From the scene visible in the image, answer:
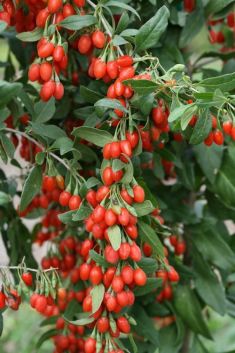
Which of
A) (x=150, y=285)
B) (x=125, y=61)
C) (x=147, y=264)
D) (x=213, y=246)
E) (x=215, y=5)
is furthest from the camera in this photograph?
(x=213, y=246)

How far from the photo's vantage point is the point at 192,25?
1.57 metres

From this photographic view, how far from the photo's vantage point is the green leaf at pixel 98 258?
115 cm

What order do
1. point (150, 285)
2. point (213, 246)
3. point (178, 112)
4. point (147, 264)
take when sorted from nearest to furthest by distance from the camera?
point (178, 112), point (147, 264), point (150, 285), point (213, 246)

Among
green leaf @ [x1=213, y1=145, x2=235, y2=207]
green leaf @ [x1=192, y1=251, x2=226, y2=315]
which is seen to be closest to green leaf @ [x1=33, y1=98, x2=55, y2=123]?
green leaf @ [x1=213, y1=145, x2=235, y2=207]

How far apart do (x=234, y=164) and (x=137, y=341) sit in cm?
54

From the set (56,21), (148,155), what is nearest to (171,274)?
(148,155)

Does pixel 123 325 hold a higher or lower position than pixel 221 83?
lower

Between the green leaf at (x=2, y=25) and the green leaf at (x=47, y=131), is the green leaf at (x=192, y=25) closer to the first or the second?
the green leaf at (x=47, y=131)

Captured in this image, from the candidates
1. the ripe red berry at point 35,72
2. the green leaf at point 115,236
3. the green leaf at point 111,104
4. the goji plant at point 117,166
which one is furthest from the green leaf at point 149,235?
the ripe red berry at point 35,72

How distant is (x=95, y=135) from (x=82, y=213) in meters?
0.14

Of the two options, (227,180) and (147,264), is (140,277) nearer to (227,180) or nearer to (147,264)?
(147,264)

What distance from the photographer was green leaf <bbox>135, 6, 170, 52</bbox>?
1166mm

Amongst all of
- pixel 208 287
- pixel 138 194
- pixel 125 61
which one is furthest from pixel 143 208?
pixel 208 287

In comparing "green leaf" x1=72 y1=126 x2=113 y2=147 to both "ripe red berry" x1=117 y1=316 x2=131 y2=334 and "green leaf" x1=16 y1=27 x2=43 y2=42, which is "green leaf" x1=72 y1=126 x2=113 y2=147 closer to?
"green leaf" x1=16 y1=27 x2=43 y2=42
